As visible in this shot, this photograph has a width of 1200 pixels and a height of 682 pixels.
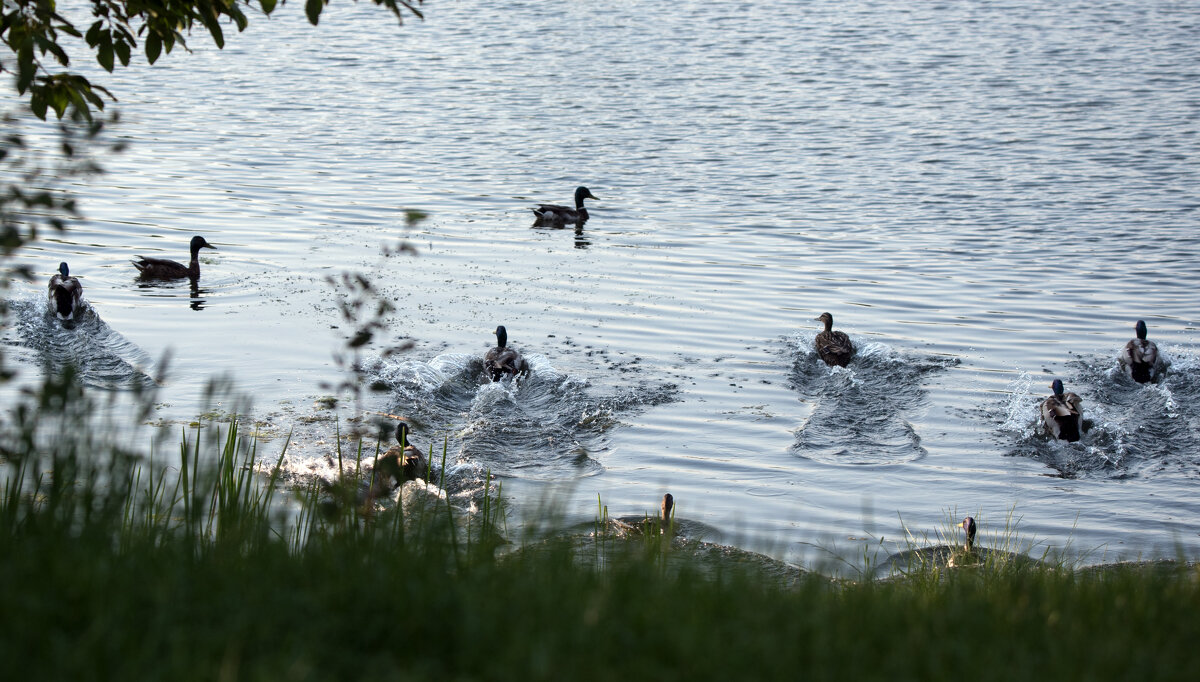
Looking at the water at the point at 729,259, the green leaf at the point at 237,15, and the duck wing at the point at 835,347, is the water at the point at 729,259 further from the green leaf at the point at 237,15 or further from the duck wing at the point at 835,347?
the green leaf at the point at 237,15

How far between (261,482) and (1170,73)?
1151 inches

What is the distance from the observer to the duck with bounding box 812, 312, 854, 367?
12664 millimetres

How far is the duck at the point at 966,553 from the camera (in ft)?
24.2

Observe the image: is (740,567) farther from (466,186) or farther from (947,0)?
(947,0)

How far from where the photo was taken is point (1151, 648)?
4.30m

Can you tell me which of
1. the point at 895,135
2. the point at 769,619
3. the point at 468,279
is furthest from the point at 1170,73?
the point at 769,619

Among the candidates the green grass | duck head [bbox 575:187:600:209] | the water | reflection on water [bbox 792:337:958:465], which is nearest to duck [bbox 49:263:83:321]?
the water

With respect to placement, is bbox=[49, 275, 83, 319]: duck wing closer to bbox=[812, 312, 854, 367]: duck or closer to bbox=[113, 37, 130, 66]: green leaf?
bbox=[113, 37, 130, 66]: green leaf

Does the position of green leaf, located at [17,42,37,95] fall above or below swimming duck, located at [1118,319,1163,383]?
above

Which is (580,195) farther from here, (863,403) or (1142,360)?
(1142,360)

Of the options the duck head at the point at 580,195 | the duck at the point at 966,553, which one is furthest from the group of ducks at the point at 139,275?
the duck at the point at 966,553

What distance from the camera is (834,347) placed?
12797 mm

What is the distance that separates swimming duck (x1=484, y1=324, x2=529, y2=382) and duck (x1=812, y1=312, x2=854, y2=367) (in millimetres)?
3250

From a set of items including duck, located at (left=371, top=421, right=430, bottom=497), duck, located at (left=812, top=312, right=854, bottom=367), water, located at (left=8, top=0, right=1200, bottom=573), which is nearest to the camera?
duck, located at (left=371, top=421, right=430, bottom=497)
